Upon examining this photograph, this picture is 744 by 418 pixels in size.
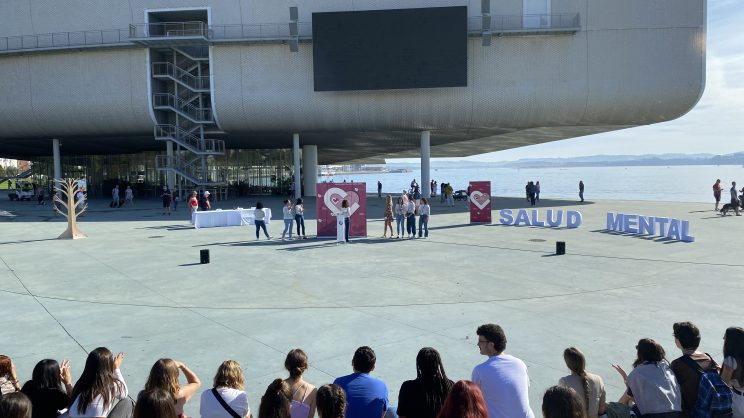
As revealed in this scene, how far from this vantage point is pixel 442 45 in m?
39.8

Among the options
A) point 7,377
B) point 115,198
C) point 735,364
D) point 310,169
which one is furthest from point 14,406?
point 310,169

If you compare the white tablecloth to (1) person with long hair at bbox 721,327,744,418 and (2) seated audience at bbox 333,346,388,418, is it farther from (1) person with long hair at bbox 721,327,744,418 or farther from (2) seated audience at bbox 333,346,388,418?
(1) person with long hair at bbox 721,327,744,418

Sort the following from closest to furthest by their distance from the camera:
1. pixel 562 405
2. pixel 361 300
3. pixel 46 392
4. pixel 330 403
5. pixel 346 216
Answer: pixel 562 405, pixel 330 403, pixel 46 392, pixel 361 300, pixel 346 216

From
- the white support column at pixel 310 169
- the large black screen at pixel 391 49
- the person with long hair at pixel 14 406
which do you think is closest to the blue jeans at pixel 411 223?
the person with long hair at pixel 14 406

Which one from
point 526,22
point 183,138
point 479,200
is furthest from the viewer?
point 183,138

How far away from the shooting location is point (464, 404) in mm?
3830

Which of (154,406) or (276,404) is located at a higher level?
(154,406)

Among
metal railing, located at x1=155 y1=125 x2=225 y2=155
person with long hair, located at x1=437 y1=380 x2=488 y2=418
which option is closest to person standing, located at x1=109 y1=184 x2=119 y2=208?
metal railing, located at x1=155 y1=125 x2=225 y2=155

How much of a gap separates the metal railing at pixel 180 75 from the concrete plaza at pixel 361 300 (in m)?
24.6

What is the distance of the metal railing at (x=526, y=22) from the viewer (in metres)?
39.8

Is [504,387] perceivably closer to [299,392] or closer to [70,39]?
[299,392]

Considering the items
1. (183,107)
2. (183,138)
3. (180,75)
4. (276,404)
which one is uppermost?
(180,75)

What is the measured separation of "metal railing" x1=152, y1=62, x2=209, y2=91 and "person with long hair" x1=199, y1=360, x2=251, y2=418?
138 feet

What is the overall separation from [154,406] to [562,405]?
2.82m
